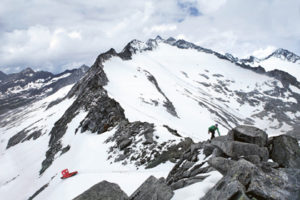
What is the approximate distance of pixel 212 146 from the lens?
45.6ft

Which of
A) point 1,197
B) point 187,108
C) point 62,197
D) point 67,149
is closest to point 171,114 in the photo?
point 187,108

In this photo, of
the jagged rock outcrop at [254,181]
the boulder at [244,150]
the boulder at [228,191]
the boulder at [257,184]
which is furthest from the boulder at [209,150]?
the boulder at [228,191]

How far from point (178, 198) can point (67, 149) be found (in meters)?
37.3

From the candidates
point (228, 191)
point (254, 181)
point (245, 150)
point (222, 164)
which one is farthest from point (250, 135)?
point (228, 191)

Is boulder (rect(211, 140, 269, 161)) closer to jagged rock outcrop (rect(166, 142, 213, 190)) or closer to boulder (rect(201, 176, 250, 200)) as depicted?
jagged rock outcrop (rect(166, 142, 213, 190))

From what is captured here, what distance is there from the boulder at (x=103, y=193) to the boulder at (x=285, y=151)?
8204 millimetres

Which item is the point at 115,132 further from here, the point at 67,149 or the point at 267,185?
the point at 267,185

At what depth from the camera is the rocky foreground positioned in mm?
6819

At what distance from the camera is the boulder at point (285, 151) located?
10672 millimetres

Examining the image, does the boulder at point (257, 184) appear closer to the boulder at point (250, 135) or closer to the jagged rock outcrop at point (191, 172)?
the jagged rock outcrop at point (191, 172)

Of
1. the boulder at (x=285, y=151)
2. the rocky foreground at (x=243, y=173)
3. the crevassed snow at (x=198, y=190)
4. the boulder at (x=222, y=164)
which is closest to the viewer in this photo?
the rocky foreground at (x=243, y=173)

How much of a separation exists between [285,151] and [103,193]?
31.1 feet

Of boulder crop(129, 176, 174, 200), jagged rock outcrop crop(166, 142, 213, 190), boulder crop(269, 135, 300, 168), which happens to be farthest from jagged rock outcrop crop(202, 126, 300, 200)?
boulder crop(129, 176, 174, 200)

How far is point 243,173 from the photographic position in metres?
7.39
